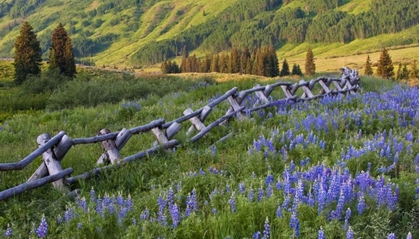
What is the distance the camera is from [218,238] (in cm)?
359

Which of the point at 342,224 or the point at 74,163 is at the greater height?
the point at 74,163

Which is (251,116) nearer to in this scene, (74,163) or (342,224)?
(74,163)

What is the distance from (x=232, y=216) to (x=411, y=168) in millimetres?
2850

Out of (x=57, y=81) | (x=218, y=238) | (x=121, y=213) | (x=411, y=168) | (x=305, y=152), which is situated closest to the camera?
(x=218, y=238)

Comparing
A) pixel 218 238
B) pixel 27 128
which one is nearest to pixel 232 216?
pixel 218 238

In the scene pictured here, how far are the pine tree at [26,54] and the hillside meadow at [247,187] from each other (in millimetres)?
52058

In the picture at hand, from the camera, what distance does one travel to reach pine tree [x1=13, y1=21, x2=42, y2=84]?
57.4m

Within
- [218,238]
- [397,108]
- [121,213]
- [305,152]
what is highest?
[121,213]

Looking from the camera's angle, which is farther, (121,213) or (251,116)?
(251,116)

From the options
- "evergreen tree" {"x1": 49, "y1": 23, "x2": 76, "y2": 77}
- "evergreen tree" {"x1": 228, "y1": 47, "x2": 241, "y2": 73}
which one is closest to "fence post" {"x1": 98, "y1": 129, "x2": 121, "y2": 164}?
"evergreen tree" {"x1": 49, "y1": 23, "x2": 76, "y2": 77}

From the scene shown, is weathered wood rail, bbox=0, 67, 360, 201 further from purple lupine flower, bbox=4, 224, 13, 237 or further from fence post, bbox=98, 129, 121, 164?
purple lupine flower, bbox=4, 224, 13, 237

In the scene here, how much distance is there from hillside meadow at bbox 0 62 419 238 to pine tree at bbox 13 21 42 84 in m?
52.1

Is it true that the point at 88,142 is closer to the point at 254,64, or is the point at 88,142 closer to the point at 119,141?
the point at 119,141

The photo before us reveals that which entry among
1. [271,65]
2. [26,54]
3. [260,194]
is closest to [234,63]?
[271,65]
